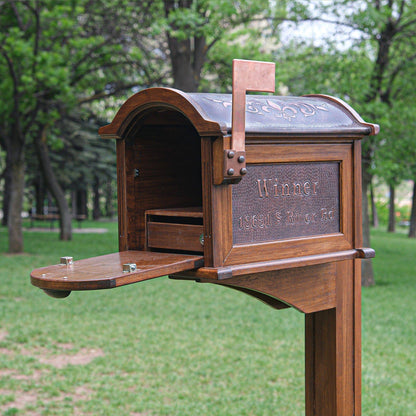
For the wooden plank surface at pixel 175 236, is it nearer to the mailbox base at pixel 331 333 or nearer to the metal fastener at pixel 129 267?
the metal fastener at pixel 129 267

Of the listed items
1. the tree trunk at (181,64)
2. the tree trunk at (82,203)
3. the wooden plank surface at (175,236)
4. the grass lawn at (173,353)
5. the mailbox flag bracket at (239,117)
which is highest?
the tree trunk at (181,64)

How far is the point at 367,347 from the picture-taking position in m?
6.89

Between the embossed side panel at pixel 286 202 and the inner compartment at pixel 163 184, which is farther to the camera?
the inner compartment at pixel 163 184

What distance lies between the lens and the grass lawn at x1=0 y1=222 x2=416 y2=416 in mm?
5250

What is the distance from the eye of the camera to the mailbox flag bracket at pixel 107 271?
1790 mm

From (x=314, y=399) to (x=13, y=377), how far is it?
12.9 feet

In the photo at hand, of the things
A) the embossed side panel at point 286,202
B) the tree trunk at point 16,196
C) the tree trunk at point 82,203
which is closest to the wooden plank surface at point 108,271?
the embossed side panel at point 286,202

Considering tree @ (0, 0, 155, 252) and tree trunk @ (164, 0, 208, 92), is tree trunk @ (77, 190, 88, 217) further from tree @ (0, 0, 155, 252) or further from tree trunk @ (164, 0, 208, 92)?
tree trunk @ (164, 0, 208, 92)

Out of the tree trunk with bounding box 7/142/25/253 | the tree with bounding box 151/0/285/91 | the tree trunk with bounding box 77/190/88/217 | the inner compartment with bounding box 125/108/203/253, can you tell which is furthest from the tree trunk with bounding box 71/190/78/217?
the inner compartment with bounding box 125/108/203/253

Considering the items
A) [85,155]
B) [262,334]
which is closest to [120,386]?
[262,334]

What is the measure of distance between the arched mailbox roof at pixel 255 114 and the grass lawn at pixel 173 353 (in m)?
3.27

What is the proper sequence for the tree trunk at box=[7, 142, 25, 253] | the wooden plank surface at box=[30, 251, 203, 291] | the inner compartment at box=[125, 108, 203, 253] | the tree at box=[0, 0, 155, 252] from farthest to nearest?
1. the tree trunk at box=[7, 142, 25, 253]
2. the tree at box=[0, 0, 155, 252]
3. the inner compartment at box=[125, 108, 203, 253]
4. the wooden plank surface at box=[30, 251, 203, 291]

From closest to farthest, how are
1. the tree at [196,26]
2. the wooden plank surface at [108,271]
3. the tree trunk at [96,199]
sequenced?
the wooden plank surface at [108,271]
the tree at [196,26]
the tree trunk at [96,199]

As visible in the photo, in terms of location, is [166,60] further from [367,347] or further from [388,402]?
[388,402]
